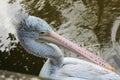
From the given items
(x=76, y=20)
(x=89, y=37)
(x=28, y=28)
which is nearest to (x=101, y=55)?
(x=89, y=37)

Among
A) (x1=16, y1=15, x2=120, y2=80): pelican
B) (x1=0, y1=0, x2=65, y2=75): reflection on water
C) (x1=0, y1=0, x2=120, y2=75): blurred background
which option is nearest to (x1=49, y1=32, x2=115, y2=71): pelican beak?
(x1=16, y1=15, x2=120, y2=80): pelican

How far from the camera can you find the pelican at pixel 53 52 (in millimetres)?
2445

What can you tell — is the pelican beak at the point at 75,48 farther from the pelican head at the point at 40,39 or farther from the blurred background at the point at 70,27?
the blurred background at the point at 70,27

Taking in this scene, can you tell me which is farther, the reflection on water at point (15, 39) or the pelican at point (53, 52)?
the reflection on water at point (15, 39)

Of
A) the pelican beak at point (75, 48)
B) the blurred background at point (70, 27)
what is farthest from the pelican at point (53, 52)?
the blurred background at point (70, 27)

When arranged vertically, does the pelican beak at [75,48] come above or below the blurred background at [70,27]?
below

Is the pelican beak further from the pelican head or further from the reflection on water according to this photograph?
the reflection on water

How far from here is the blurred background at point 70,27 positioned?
288 cm

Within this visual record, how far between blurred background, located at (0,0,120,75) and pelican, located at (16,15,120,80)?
22 centimetres

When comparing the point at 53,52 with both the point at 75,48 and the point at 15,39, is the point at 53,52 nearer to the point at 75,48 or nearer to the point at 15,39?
the point at 75,48

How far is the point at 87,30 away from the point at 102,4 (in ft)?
0.98

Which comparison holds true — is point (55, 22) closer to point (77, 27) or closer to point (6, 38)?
point (77, 27)

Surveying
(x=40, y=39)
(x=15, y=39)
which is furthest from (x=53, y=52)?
(x=15, y=39)

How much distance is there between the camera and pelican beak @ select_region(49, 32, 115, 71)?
8.14ft
